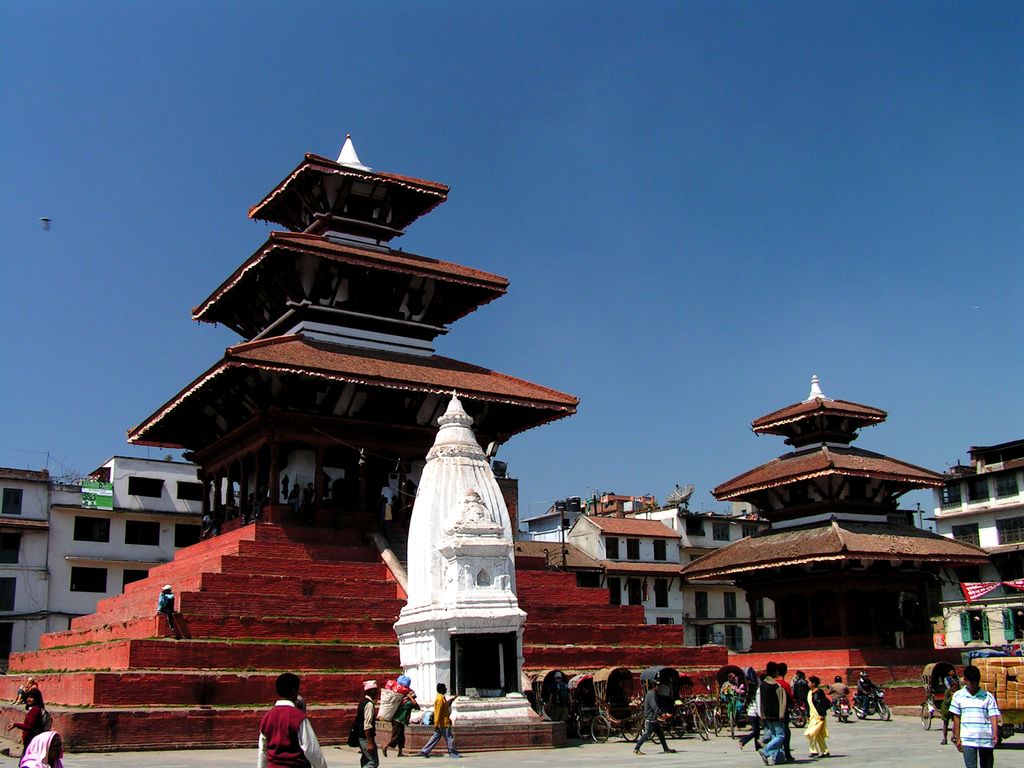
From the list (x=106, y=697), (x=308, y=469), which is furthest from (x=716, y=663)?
(x=106, y=697)

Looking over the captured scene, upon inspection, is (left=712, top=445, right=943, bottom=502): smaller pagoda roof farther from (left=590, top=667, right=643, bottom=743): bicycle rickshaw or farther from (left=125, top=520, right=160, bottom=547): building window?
(left=125, top=520, right=160, bottom=547): building window

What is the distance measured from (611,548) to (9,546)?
28354mm

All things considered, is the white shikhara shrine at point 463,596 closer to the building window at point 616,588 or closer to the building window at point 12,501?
the building window at point 12,501

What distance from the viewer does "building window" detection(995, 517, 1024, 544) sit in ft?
183

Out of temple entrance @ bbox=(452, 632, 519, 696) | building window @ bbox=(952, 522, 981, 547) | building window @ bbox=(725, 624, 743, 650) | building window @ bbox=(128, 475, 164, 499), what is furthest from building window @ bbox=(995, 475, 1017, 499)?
temple entrance @ bbox=(452, 632, 519, 696)

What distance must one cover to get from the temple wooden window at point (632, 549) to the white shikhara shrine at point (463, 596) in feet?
125

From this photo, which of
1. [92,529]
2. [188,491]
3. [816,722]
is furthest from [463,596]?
[188,491]

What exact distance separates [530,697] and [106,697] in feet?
23.3

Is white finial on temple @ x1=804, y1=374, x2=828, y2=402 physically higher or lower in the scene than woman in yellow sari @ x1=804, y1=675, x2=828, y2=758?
higher

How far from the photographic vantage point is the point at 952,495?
197 feet

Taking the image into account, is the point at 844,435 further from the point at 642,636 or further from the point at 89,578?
the point at 89,578

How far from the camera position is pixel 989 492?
190ft

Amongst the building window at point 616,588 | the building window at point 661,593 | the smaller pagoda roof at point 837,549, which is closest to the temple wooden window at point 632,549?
the building window at point 616,588

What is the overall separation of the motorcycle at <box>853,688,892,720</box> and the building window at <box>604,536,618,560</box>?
97.2 feet
